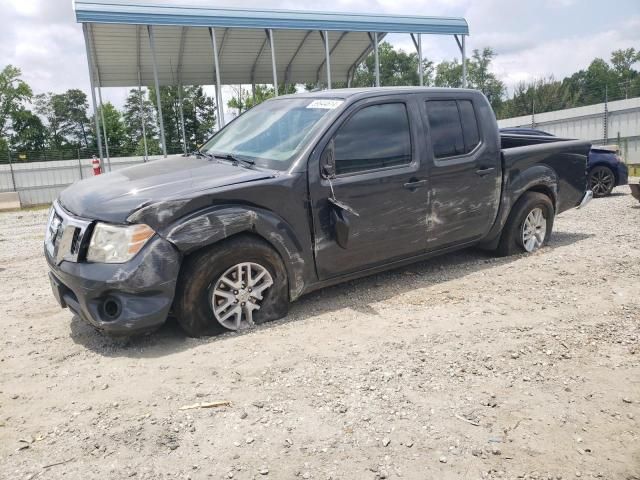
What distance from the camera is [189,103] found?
162ft

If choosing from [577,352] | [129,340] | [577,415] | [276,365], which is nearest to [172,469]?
[276,365]

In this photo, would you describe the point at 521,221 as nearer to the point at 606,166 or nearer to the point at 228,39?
the point at 606,166

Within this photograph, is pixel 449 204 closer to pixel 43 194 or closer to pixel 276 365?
pixel 276 365

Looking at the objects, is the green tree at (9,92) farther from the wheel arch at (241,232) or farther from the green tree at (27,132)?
the wheel arch at (241,232)

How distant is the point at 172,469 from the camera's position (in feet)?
7.67

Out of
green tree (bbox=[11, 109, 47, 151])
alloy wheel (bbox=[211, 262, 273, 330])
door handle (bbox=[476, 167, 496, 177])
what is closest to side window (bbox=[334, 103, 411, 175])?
door handle (bbox=[476, 167, 496, 177])

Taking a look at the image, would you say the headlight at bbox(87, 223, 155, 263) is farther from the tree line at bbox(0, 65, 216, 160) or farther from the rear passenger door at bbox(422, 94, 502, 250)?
the tree line at bbox(0, 65, 216, 160)

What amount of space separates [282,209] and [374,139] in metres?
1.13

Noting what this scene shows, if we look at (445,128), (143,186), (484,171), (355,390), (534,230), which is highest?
(445,128)

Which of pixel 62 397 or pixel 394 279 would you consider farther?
pixel 394 279

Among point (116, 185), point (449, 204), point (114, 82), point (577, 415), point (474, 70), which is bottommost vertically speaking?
point (577, 415)

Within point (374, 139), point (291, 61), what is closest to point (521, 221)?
point (374, 139)

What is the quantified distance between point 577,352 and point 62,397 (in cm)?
329

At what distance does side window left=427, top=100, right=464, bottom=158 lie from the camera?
4.92m
